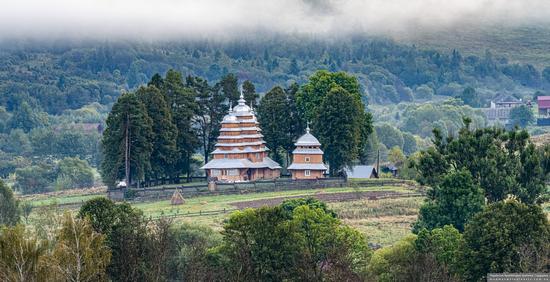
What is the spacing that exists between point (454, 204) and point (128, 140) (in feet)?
94.5

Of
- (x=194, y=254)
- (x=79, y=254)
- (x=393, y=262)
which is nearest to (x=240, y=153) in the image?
(x=393, y=262)

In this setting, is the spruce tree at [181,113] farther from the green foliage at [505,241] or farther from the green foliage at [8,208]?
the green foliage at [505,241]

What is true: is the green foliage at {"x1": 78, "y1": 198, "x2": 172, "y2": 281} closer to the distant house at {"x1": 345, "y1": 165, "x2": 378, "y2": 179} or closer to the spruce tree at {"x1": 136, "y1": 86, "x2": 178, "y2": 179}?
the spruce tree at {"x1": 136, "y1": 86, "x2": 178, "y2": 179}

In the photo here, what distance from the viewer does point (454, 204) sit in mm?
74625

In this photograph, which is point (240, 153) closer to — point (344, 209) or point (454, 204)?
point (344, 209)

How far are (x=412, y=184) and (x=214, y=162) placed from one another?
13920 mm

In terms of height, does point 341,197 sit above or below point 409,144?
below

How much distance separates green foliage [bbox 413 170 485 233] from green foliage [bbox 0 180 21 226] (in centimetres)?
2347

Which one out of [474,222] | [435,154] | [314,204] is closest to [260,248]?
[474,222]

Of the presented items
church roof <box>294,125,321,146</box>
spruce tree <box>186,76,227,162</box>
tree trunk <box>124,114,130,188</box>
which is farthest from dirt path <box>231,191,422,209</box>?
spruce tree <box>186,76,227,162</box>

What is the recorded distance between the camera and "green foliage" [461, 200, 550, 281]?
59219mm

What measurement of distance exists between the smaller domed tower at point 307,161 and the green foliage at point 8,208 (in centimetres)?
2144

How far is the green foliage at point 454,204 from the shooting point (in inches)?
2921

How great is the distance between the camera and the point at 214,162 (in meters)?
100
